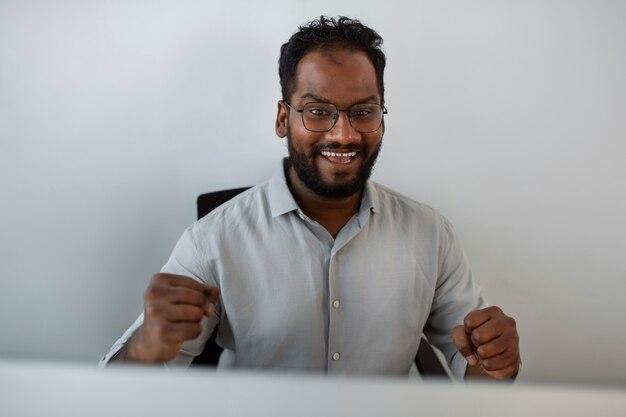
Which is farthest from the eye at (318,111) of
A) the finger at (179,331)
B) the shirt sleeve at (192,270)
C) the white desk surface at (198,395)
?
the white desk surface at (198,395)

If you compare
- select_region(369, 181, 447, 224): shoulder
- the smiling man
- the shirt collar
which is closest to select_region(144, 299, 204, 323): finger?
the smiling man

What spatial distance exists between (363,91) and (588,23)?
1.35 feet

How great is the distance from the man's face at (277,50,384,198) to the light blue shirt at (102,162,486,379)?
0.13 feet

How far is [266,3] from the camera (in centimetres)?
85

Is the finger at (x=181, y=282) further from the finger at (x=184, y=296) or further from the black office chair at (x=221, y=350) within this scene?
the black office chair at (x=221, y=350)

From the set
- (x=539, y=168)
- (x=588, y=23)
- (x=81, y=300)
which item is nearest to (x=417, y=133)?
(x=539, y=168)

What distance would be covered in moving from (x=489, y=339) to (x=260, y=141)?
45 cm

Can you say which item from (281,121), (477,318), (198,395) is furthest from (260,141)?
(198,395)

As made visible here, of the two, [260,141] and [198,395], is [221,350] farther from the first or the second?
[198,395]

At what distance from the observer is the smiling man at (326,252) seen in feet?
2.58

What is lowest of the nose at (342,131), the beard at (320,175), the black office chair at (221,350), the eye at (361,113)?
the black office chair at (221,350)

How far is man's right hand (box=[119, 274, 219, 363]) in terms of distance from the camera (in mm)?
578

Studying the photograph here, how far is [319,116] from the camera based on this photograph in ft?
2.57

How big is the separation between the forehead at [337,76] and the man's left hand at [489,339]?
33 cm
